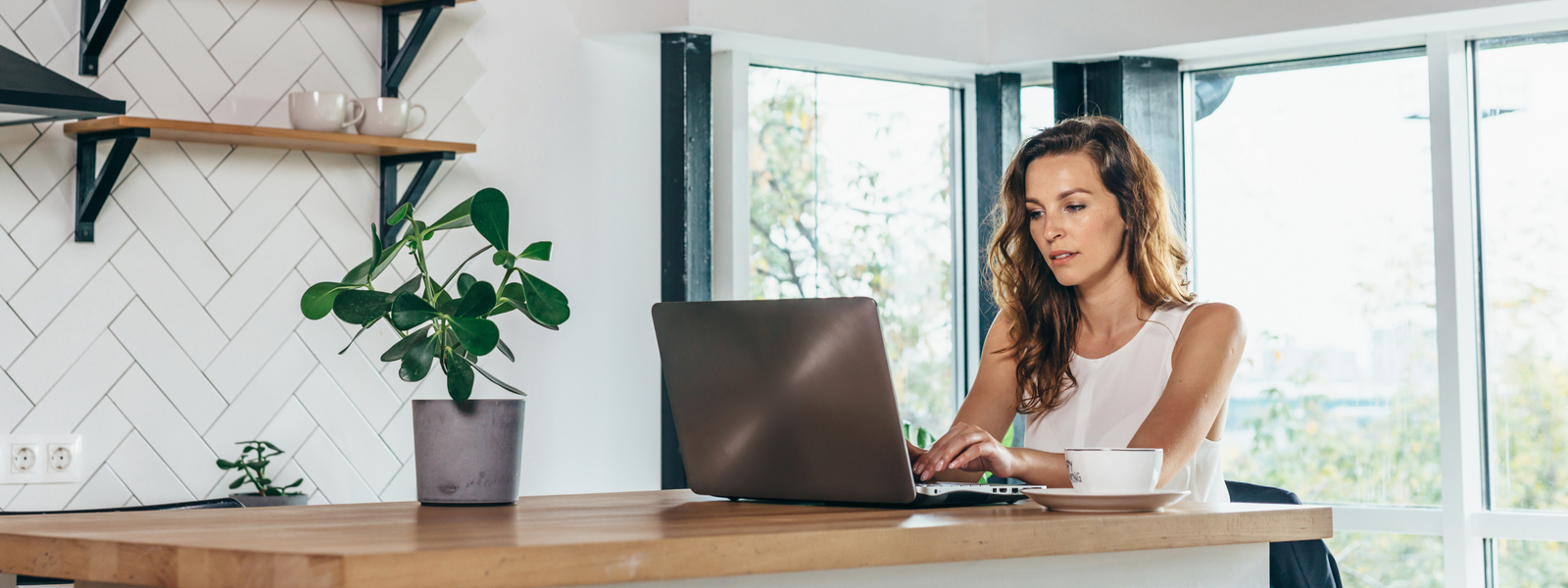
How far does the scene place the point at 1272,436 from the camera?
3.33 meters

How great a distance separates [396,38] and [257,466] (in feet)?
3.14

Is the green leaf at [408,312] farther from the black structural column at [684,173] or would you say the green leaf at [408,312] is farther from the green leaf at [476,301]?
the black structural column at [684,173]

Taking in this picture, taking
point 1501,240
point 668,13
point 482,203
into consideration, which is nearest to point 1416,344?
point 1501,240

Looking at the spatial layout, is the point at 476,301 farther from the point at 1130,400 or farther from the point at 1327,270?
the point at 1327,270

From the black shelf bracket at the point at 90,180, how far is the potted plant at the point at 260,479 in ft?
1.65

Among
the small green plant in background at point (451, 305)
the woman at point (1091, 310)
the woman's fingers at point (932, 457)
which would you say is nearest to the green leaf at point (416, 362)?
the small green plant in background at point (451, 305)

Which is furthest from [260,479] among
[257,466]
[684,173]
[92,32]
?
[684,173]

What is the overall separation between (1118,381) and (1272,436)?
158cm

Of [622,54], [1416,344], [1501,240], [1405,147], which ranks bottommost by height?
[1416,344]

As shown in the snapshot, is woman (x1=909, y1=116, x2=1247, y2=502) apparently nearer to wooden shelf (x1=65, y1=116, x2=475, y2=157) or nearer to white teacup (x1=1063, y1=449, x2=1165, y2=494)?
white teacup (x1=1063, y1=449, x2=1165, y2=494)

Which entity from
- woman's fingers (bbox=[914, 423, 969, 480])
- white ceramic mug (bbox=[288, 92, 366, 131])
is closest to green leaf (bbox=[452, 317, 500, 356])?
woman's fingers (bbox=[914, 423, 969, 480])

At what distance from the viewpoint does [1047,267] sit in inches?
82.1

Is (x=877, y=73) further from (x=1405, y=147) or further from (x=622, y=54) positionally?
(x=1405, y=147)

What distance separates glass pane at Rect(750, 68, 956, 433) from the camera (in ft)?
11.2
